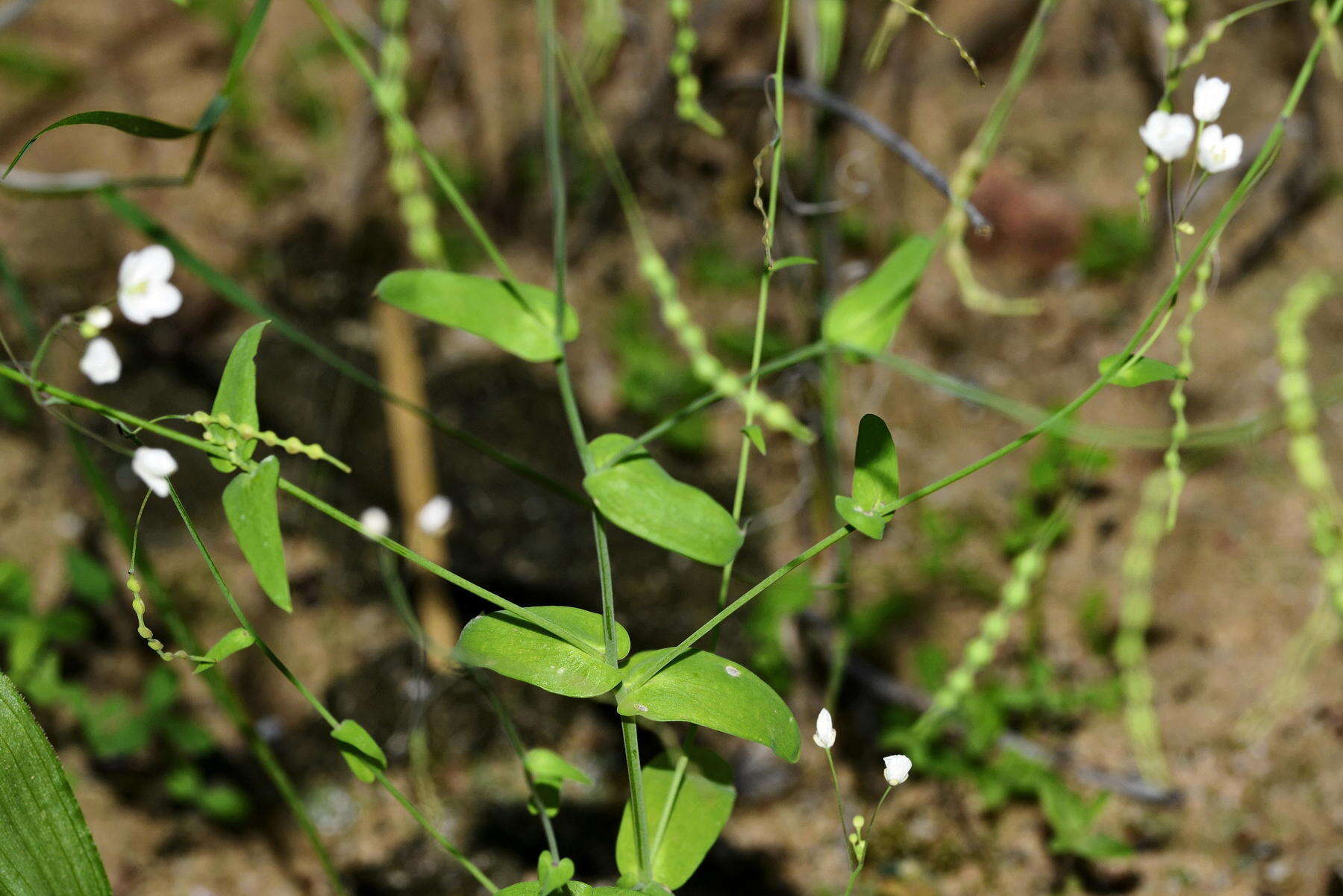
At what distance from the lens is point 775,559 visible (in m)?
1.30

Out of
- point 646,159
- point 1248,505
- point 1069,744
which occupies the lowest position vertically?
point 1069,744

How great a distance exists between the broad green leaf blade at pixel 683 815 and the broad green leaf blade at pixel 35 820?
258 mm

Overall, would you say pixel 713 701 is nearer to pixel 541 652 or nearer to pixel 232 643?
pixel 541 652

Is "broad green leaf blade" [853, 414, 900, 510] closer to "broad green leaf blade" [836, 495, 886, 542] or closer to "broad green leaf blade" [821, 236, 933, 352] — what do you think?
"broad green leaf blade" [836, 495, 886, 542]

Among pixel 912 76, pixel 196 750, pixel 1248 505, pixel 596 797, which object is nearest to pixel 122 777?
pixel 196 750

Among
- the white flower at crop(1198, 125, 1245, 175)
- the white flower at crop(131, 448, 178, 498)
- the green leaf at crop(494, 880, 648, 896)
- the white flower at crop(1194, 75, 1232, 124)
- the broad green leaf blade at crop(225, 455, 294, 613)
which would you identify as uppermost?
the white flower at crop(1194, 75, 1232, 124)

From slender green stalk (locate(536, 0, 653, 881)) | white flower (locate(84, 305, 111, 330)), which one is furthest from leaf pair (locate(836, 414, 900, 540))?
white flower (locate(84, 305, 111, 330))

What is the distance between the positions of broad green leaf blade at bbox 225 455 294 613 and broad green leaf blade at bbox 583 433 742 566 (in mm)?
122

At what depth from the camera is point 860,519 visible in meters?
0.41

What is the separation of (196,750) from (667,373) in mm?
779

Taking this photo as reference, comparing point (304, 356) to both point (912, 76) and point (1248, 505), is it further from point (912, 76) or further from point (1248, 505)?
point (1248, 505)

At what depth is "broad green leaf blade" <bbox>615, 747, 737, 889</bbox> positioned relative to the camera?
533 mm

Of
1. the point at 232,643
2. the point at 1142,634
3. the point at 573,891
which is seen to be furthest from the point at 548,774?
the point at 1142,634

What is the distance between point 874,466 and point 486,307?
0.65 feet
